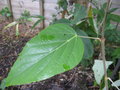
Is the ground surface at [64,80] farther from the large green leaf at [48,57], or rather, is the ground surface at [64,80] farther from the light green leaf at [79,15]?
the large green leaf at [48,57]

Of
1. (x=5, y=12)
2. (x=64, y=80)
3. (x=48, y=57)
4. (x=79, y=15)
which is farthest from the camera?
(x=5, y=12)

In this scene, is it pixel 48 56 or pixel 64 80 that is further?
pixel 64 80

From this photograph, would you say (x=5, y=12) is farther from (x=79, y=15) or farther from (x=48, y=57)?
(x=48, y=57)

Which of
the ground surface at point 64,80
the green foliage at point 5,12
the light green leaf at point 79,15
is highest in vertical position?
the light green leaf at point 79,15

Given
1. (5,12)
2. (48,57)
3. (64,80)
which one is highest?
(48,57)

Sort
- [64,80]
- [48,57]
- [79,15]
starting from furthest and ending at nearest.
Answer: [64,80], [79,15], [48,57]

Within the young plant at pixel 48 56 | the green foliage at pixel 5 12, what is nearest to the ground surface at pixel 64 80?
the young plant at pixel 48 56

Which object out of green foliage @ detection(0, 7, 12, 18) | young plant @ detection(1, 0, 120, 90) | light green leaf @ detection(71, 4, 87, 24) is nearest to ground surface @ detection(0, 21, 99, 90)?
light green leaf @ detection(71, 4, 87, 24)

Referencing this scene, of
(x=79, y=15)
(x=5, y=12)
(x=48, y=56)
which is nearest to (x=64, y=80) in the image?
(x=79, y=15)

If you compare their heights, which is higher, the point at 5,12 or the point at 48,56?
the point at 48,56
